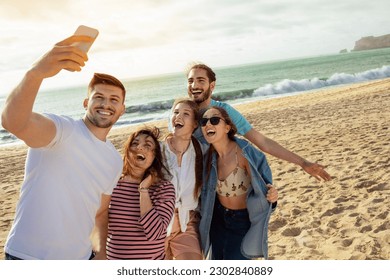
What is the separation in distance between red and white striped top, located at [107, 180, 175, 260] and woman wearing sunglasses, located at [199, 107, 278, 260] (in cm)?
40

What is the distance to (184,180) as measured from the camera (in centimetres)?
234

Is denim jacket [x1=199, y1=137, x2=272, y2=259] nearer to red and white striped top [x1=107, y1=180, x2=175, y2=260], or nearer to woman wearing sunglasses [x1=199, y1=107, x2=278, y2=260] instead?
woman wearing sunglasses [x1=199, y1=107, x2=278, y2=260]

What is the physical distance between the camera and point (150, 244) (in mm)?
2053

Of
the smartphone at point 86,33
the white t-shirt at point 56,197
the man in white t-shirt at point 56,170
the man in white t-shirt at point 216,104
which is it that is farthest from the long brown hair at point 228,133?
the smartphone at point 86,33

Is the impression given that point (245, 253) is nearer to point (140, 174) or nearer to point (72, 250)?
point (140, 174)

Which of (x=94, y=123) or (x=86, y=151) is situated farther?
(x=94, y=123)

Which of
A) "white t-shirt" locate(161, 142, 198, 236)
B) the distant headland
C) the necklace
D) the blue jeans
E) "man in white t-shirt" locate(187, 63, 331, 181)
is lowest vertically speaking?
the blue jeans

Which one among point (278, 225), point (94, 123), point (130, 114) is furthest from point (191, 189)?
point (130, 114)

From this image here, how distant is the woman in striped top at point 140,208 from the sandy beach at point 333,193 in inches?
68.2

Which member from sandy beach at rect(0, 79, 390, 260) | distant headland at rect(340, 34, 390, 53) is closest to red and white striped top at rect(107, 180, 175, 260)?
sandy beach at rect(0, 79, 390, 260)

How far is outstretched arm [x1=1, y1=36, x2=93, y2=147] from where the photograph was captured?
4.50 ft

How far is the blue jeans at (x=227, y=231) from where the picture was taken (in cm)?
239

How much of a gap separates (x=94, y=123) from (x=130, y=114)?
17981 mm
